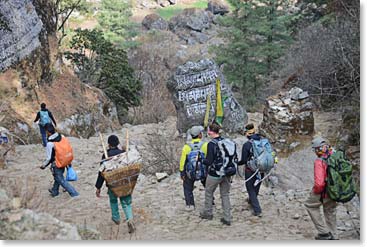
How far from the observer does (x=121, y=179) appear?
5.98 metres

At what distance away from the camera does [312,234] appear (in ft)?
20.5

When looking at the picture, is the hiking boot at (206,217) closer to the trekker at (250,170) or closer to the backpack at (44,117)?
the trekker at (250,170)

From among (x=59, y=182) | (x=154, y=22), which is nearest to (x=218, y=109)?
(x=59, y=182)

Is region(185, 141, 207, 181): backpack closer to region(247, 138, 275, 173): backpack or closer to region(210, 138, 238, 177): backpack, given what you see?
region(210, 138, 238, 177): backpack

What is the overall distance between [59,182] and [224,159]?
9.02 feet

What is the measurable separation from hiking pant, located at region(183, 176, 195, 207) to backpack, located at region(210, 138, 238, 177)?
75cm

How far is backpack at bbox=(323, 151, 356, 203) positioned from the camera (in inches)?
216

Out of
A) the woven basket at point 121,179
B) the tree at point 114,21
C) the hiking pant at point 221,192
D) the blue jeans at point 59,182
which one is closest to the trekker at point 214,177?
the hiking pant at point 221,192

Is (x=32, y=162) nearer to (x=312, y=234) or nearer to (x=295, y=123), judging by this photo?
(x=295, y=123)

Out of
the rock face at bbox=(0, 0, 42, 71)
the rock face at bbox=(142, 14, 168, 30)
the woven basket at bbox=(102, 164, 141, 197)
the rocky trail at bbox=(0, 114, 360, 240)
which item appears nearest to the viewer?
the rocky trail at bbox=(0, 114, 360, 240)

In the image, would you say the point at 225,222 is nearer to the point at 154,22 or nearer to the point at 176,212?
the point at 176,212

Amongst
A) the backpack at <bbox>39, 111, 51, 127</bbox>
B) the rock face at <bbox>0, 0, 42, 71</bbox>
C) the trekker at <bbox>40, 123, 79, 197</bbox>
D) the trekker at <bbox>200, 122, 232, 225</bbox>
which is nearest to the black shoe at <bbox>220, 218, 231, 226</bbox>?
the trekker at <bbox>200, 122, 232, 225</bbox>

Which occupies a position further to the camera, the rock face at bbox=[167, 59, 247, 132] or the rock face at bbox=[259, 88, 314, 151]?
the rock face at bbox=[167, 59, 247, 132]

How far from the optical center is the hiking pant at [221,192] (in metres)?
6.36
